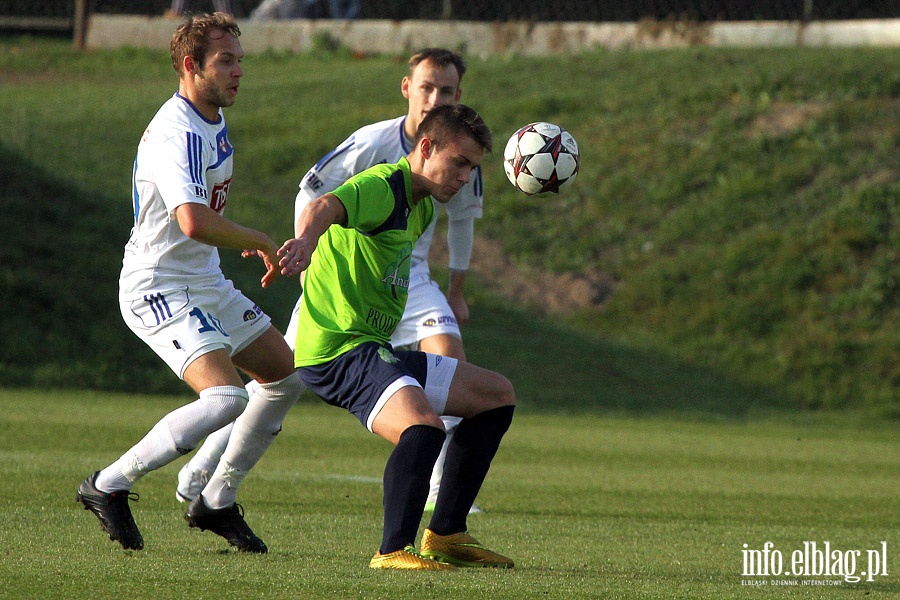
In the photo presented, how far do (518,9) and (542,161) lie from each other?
21.2 m

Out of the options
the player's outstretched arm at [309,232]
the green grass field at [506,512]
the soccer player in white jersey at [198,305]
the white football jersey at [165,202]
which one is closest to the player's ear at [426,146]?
the player's outstretched arm at [309,232]

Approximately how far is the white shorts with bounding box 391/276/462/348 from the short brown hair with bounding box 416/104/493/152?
2457 mm

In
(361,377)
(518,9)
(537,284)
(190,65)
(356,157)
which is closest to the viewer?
(361,377)

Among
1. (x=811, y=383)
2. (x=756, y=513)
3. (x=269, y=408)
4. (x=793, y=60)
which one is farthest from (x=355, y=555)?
(x=793, y=60)

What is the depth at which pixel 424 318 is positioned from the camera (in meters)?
8.06

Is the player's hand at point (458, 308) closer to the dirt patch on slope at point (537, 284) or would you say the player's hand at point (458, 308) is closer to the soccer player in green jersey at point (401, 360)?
the soccer player in green jersey at point (401, 360)

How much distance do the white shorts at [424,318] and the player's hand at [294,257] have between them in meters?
3.02

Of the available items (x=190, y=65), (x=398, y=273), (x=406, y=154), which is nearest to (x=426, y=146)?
(x=398, y=273)

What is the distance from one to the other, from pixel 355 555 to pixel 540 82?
2133 centimetres

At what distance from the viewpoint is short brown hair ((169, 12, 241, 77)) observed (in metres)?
5.94

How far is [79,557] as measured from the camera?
548 centimetres

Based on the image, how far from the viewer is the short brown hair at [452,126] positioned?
5.61m

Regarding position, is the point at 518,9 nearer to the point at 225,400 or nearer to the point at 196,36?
the point at 196,36

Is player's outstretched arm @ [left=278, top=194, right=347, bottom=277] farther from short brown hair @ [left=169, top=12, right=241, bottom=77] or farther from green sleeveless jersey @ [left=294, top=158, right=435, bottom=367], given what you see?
short brown hair @ [left=169, top=12, right=241, bottom=77]
